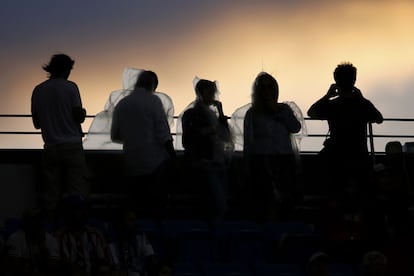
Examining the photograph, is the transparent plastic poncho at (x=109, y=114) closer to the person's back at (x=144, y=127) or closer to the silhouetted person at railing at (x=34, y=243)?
the person's back at (x=144, y=127)

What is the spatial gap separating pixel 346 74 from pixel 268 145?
2.73 ft

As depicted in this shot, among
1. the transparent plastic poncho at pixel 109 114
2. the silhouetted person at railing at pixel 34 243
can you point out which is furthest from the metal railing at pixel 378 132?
the silhouetted person at railing at pixel 34 243

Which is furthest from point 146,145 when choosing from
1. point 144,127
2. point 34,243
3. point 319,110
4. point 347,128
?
point 34,243

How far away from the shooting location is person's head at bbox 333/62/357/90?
1400cm

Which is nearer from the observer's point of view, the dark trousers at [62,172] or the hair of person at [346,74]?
the dark trousers at [62,172]

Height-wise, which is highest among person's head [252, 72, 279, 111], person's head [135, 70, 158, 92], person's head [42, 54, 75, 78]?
person's head [42, 54, 75, 78]

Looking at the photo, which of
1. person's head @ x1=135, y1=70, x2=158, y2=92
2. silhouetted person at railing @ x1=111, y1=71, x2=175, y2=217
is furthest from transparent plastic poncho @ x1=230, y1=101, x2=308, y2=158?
person's head @ x1=135, y1=70, x2=158, y2=92

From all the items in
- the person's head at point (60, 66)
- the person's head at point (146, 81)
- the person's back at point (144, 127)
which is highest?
the person's head at point (60, 66)

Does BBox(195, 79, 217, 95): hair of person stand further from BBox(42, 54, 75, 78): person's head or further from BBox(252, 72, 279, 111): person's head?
BBox(42, 54, 75, 78): person's head

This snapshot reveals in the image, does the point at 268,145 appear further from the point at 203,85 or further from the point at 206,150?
the point at 203,85

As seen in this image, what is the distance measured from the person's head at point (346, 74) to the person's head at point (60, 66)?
2.07 meters

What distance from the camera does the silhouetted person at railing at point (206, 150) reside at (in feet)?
46.6

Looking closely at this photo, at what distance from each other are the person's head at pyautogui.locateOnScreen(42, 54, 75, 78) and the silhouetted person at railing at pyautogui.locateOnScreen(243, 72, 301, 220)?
1.46 meters

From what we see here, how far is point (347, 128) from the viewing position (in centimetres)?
1409
